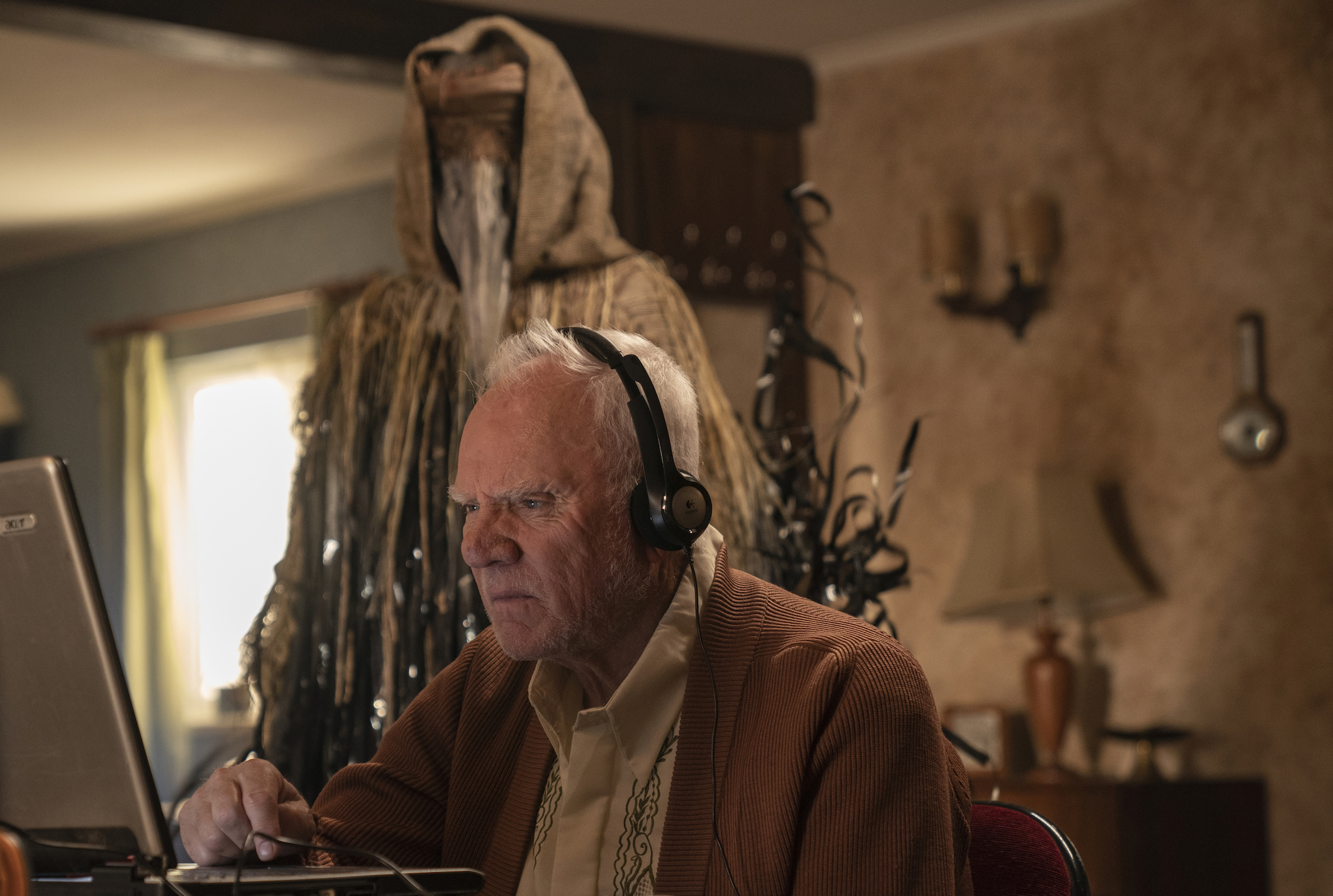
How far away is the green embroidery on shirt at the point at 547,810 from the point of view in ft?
4.48

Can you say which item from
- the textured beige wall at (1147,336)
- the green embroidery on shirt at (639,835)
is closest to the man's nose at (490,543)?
the green embroidery on shirt at (639,835)

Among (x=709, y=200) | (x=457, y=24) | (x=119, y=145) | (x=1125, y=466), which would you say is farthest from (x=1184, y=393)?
(x=119, y=145)

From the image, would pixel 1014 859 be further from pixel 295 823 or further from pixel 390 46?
pixel 390 46

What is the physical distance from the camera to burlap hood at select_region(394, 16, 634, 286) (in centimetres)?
216

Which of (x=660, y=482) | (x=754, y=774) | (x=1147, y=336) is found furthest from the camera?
(x=1147, y=336)

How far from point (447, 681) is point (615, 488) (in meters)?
0.31

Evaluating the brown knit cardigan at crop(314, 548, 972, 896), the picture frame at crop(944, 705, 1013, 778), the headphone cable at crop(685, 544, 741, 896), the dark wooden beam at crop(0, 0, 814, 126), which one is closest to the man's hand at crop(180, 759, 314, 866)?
the brown knit cardigan at crop(314, 548, 972, 896)

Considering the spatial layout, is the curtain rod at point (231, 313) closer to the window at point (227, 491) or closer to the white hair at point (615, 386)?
the window at point (227, 491)

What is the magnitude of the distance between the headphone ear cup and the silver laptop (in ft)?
1.29

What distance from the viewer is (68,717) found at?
1.03 meters

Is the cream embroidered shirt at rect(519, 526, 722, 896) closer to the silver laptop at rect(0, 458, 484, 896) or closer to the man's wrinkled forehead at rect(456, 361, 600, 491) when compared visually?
the man's wrinkled forehead at rect(456, 361, 600, 491)

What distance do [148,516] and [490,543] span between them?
16.3 feet

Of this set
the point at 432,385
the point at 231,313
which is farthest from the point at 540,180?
the point at 231,313

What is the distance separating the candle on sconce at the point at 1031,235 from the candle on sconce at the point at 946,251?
0.45 ft
